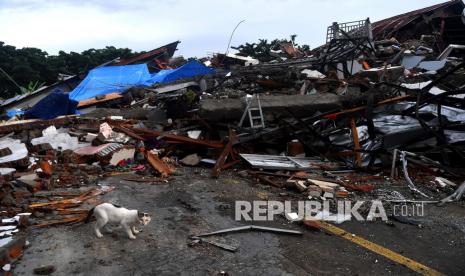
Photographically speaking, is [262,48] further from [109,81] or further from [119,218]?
[119,218]

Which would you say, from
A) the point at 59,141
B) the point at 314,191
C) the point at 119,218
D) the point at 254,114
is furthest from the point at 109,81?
the point at 119,218

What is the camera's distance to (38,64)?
62.1 ft

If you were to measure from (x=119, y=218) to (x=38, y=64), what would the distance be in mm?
17435

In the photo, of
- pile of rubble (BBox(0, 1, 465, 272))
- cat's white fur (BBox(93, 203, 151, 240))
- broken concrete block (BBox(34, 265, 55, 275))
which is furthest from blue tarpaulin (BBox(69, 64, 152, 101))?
broken concrete block (BBox(34, 265, 55, 275))

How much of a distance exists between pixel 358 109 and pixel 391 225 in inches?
123

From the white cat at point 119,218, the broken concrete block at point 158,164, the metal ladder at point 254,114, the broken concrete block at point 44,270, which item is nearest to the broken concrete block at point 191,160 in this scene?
the broken concrete block at point 158,164

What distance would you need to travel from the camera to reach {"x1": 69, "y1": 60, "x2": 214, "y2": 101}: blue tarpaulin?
13250 mm

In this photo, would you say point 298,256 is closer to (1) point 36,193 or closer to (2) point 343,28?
(1) point 36,193

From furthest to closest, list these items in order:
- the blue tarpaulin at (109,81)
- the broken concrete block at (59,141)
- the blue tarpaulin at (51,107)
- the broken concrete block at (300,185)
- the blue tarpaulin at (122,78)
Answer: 1. the blue tarpaulin at (122,78)
2. the blue tarpaulin at (109,81)
3. the blue tarpaulin at (51,107)
4. the broken concrete block at (59,141)
5. the broken concrete block at (300,185)

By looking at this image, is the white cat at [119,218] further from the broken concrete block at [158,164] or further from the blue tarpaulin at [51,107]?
the blue tarpaulin at [51,107]

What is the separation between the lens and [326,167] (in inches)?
259

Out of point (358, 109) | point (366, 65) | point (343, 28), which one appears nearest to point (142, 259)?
point (358, 109)

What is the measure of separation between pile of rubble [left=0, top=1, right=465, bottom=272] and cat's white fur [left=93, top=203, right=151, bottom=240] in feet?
1.84

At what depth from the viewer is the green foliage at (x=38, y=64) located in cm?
1817
